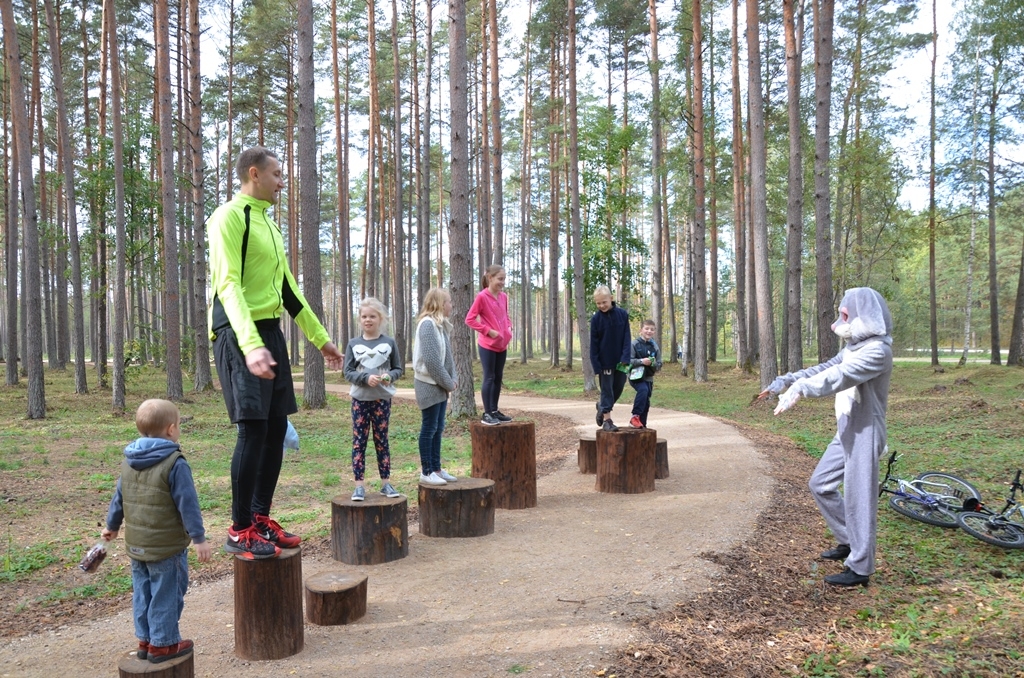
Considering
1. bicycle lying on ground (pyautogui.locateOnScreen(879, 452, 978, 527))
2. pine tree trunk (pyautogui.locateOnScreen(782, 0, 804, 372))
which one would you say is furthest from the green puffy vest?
pine tree trunk (pyautogui.locateOnScreen(782, 0, 804, 372))

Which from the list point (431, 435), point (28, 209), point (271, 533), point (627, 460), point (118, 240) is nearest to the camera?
point (271, 533)

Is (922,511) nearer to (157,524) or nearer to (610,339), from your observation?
(610,339)

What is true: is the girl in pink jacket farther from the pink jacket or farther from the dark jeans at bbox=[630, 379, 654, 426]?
the dark jeans at bbox=[630, 379, 654, 426]

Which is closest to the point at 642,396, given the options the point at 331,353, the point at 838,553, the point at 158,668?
the point at 838,553

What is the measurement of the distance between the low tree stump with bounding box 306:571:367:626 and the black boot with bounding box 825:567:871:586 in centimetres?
332

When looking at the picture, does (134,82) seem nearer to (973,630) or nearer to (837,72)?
(837,72)

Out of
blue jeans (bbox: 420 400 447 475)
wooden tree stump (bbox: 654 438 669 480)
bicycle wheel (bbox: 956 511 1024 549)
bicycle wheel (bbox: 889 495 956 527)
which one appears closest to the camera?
bicycle wheel (bbox: 956 511 1024 549)

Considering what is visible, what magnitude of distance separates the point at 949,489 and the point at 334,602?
611cm

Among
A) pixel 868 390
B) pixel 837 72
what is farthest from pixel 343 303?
pixel 868 390

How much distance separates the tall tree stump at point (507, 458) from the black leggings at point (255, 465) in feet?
10.7

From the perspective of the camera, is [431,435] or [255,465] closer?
[255,465]

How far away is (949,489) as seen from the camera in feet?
22.3

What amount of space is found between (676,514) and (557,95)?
25.7 metres

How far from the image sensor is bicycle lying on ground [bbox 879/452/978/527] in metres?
6.35
